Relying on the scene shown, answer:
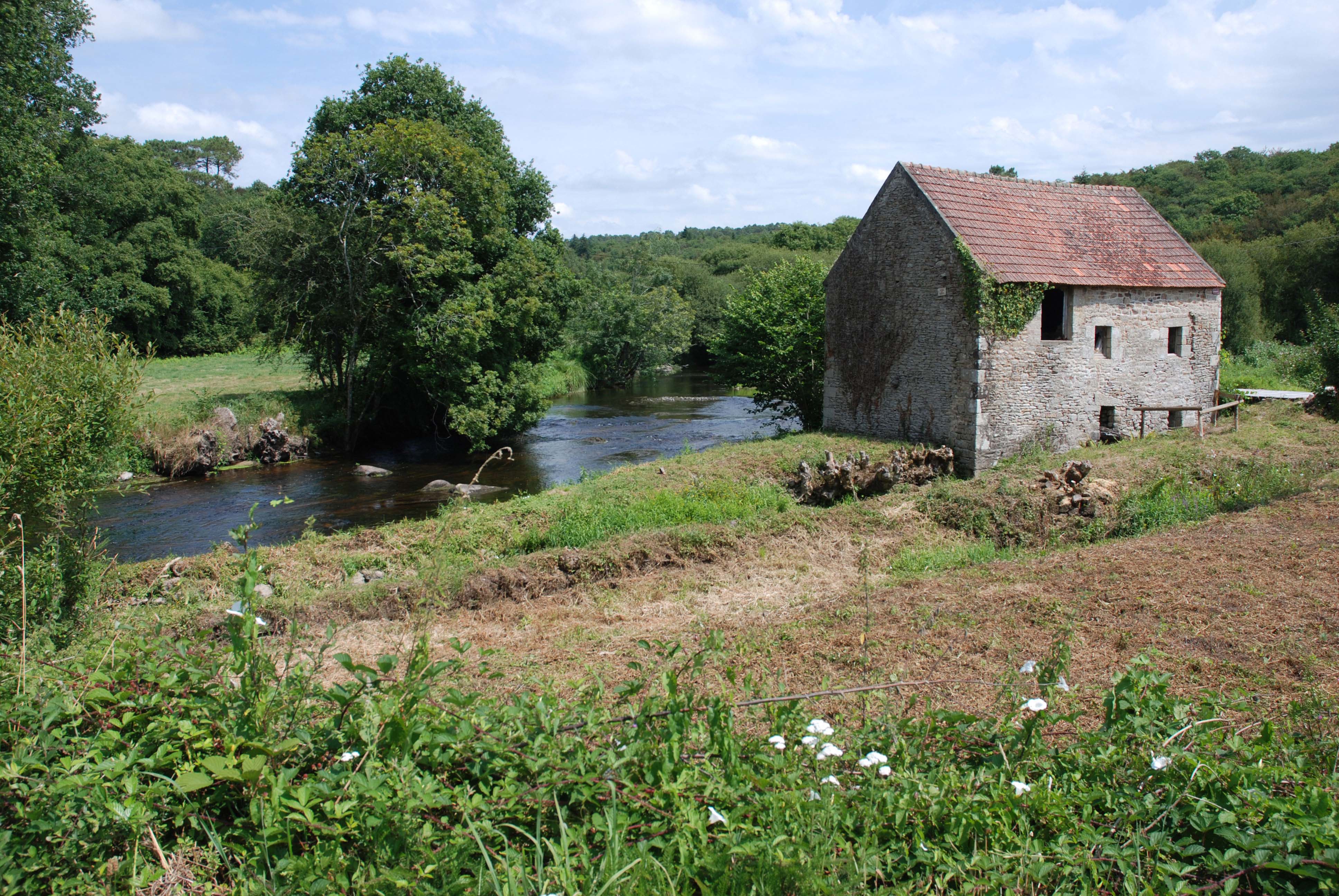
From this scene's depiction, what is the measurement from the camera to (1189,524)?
Result: 10.8 m

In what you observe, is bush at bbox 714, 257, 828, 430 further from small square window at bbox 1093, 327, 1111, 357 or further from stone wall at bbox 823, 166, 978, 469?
small square window at bbox 1093, 327, 1111, 357

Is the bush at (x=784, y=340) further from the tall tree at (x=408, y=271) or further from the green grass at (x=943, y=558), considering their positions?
the green grass at (x=943, y=558)

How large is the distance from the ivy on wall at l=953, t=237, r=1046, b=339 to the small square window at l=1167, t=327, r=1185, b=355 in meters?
5.34

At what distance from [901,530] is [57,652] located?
10.1 m

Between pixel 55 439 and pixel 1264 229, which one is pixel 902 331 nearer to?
pixel 55 439

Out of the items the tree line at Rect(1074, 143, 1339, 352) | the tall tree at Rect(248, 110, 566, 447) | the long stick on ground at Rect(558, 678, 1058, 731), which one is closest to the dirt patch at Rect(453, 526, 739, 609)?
the long stick on ground at Rect(558, 678, 1058, 731)

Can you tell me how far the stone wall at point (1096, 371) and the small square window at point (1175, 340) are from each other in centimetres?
11

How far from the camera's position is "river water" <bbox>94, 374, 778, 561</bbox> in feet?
49.1

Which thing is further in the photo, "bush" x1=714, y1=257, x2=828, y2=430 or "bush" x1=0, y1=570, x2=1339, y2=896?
"bush" x1=714, y1=257, x2=828, y2=430

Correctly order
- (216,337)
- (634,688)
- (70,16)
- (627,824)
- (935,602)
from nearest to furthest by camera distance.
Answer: (627,824) < (634,688) < (935,602) < (70,16) < (216,337)

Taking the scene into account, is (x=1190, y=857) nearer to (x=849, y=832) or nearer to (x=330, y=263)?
(x=849, y=832)

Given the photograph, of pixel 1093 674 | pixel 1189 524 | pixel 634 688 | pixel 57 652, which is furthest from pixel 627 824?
pixel 1189 524

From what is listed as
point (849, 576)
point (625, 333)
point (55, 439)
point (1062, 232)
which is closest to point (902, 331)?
point (1062, 232)

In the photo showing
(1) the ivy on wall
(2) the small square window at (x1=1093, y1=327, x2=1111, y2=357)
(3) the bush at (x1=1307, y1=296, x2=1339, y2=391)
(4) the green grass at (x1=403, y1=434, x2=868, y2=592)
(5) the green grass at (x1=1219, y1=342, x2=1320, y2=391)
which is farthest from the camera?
(5) the green grass at (x1=1219, y1=342, x2=1320, y2=391)
